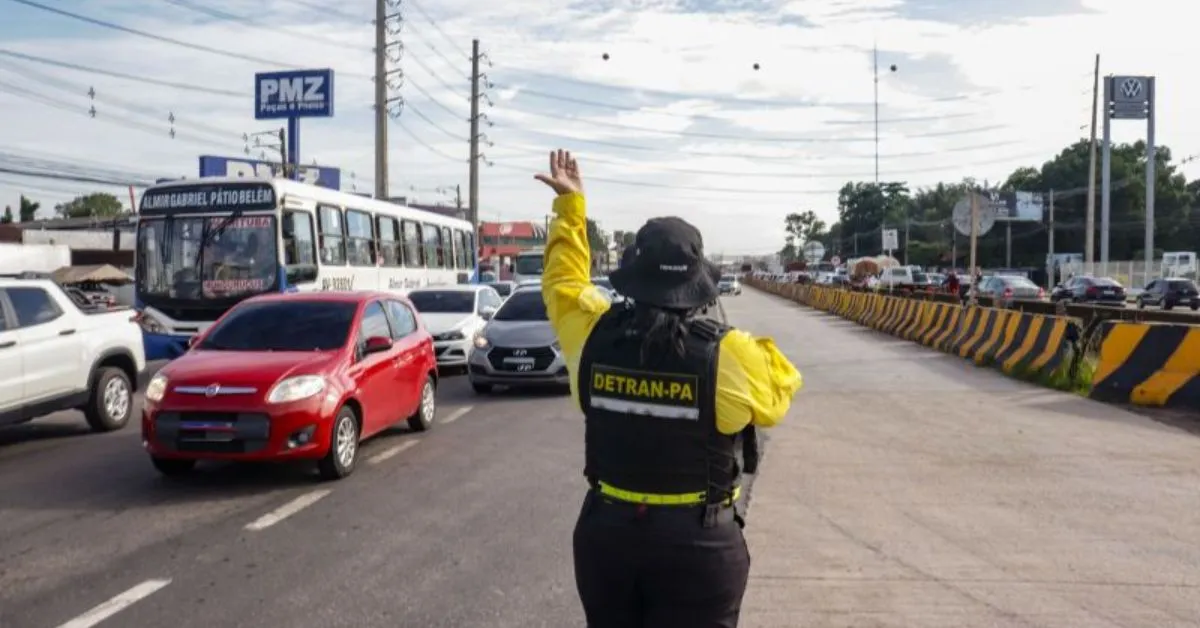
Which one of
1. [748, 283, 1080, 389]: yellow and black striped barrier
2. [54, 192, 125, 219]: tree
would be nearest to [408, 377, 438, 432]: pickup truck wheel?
[748, 283, 1080, 389]: yellow and black striped barrier

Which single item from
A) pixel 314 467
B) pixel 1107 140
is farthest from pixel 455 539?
pixel 1107 140

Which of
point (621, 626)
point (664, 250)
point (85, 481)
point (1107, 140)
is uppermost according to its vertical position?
point (1107, 140)

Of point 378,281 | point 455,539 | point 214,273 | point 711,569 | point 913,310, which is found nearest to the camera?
point 711,569

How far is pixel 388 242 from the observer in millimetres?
22406

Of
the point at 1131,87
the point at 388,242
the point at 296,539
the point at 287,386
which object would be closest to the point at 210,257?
the point at 388,242

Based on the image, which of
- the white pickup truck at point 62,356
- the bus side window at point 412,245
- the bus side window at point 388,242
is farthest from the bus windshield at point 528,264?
the white pickup truck at point 62,356

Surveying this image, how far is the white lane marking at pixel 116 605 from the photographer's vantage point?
5195 mm

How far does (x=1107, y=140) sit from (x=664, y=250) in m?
60.1

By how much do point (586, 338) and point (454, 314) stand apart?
15373mm

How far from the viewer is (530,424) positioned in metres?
12.0

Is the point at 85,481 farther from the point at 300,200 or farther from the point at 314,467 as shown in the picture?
the point at 300,200

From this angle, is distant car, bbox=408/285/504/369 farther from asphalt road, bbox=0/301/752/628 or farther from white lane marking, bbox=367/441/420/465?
asphalt road, bbox=0/301/752/628

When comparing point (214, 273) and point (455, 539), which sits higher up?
point (214, 273)

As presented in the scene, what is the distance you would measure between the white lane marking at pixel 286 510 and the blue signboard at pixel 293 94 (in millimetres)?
35321
